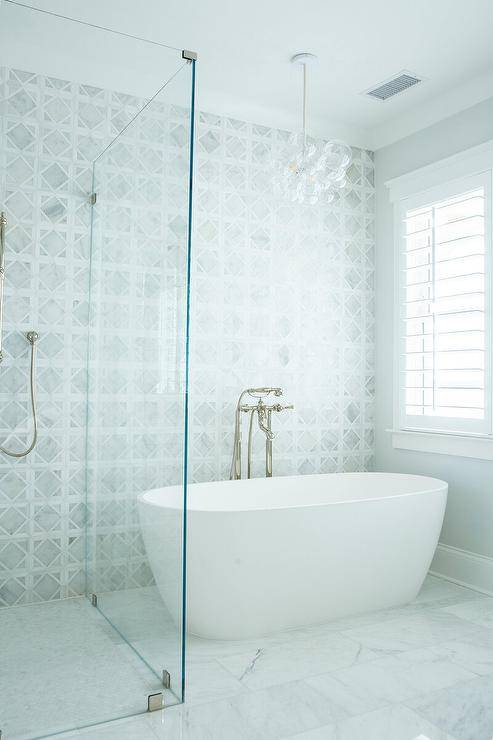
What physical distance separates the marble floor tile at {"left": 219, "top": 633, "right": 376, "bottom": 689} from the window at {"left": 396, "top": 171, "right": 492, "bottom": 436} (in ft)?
4.79

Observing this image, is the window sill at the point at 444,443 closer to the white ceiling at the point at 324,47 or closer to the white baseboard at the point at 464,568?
the white baseboard at the point at 464,568

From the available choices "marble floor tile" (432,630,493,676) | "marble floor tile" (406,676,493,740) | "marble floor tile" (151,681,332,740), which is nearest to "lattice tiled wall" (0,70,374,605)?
"marble floor tile" (151,681,332,740)

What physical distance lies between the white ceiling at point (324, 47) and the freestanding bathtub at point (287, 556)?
2.21 m

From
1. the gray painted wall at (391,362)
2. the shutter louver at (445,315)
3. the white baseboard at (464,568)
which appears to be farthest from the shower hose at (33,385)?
the white baseboard at (464,568)

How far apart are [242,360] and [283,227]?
0.91m

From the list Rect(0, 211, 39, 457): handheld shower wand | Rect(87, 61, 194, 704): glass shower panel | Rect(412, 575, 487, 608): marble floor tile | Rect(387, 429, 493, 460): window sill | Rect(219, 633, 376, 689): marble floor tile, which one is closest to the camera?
Rect(0, 211, 39, 457): handheld shower wand

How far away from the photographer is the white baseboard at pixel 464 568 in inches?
137

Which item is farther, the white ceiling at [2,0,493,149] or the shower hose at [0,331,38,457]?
the white ceiling at [2,0,493,149]

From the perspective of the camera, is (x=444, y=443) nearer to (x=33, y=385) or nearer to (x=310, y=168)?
(x=310, y=168)

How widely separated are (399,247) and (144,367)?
2443mm

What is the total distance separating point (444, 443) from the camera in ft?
12.2

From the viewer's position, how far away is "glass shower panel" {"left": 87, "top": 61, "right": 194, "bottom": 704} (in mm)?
2189

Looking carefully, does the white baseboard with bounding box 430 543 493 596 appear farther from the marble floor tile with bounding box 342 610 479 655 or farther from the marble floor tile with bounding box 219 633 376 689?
the marble floor tile with bounding box 219 633 376 689

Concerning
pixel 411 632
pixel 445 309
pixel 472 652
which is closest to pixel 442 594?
pixel 411 632
